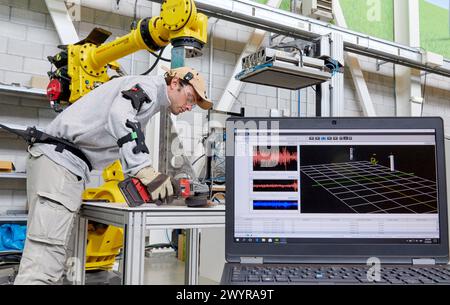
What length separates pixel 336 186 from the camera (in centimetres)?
83

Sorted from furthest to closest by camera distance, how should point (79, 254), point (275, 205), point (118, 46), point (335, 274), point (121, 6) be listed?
point (121, 6)
point (118, 46)
point (79, 254)
point (275, 205)
point (335, 274)

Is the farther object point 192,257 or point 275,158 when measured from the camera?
point 192,257

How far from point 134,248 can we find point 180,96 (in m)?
0.69

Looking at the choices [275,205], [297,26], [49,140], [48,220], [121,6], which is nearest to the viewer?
[275,205]

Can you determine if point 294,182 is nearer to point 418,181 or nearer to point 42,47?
point 418,181

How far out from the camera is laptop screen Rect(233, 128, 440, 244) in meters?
0.81

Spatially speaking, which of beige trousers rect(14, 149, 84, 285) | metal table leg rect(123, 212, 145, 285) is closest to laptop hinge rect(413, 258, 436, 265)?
metal table leg rect(123, 212, 145, 285)

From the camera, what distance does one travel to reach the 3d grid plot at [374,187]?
0.81 m

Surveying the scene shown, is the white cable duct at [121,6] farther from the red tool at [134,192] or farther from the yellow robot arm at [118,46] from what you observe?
the red tool at [134,192]

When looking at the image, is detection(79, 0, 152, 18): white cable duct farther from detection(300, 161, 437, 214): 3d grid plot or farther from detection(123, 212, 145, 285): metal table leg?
detection(300, 161, 437, 214): 3d grid plot

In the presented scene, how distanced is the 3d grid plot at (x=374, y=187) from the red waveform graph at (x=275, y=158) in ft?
0.10

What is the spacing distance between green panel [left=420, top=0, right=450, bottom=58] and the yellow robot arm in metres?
5.00

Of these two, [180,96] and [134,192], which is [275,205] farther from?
[180,96]

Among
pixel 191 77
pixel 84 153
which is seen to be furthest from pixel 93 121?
pixel 191 77
